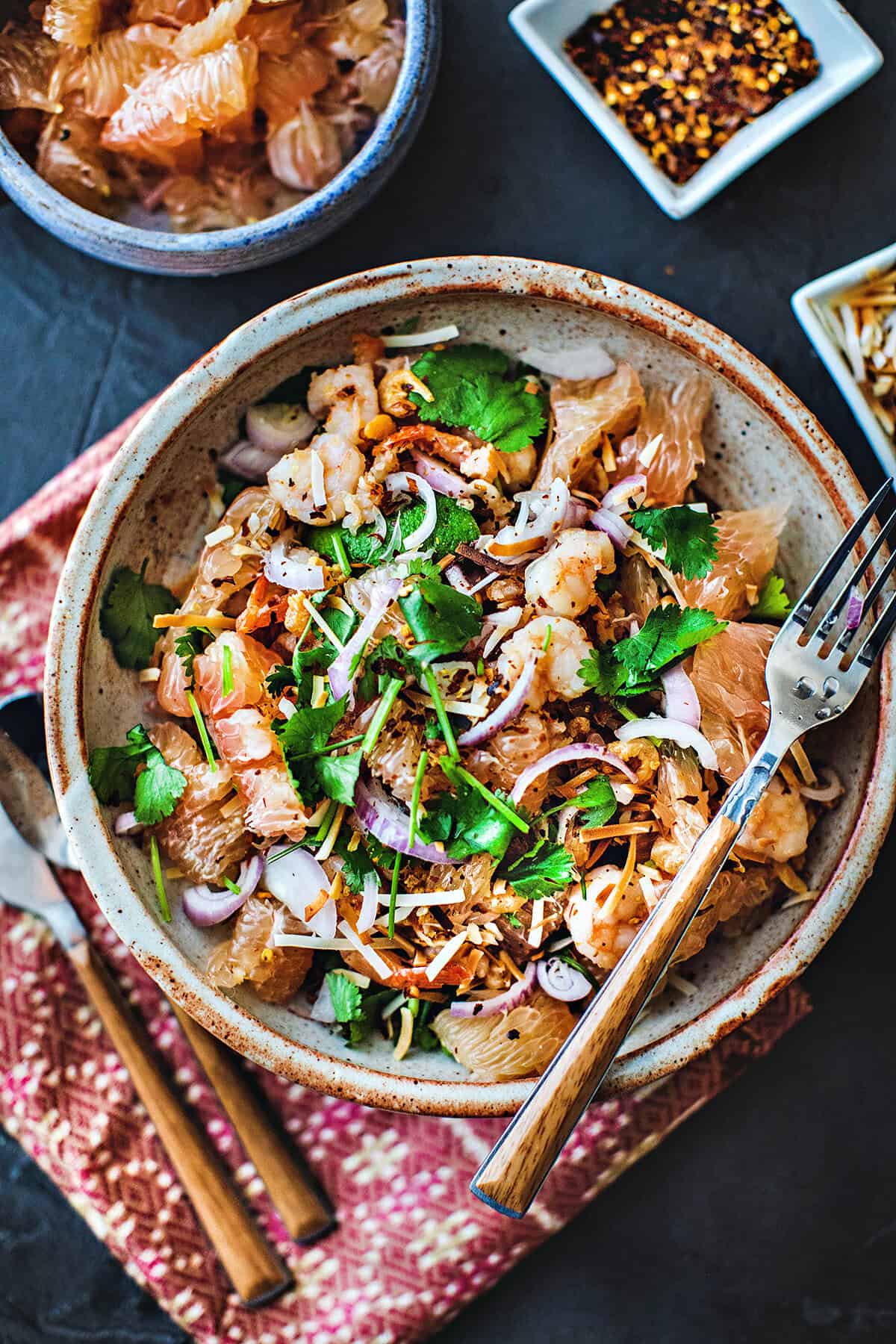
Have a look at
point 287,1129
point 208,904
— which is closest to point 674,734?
point 208,904

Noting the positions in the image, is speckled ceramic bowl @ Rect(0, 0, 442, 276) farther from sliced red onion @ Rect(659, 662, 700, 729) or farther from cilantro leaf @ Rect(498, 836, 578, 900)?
cilantro leaf @ Rect(498, 836, 578, 900)

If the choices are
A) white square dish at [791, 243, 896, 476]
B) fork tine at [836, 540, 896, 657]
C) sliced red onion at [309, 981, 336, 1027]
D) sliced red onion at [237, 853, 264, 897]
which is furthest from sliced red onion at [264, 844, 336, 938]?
white square dish at [791, 243, 896, 476]

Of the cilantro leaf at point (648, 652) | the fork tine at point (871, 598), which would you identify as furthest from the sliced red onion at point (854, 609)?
the cilantro leaf at point (648, 652)

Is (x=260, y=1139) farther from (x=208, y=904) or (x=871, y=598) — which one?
(x=871, y=598)

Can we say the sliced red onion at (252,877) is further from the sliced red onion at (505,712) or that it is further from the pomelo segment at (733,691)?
the pomelo segment at (733,691)

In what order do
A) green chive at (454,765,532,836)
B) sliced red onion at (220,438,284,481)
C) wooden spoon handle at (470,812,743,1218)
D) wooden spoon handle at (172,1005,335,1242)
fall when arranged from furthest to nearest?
wooden spoon handle at (172,1005,335,1242), sliced red onion at (220,438,284,481), green chive at (454,765,532,836), wooden spoon handle at (470,812,743,1218)

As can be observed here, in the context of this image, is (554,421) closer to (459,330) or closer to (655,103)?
(459,330)
